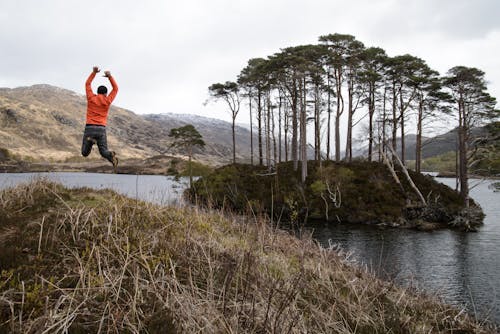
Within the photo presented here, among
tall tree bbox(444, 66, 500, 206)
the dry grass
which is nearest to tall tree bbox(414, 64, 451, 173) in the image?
tall tree bbox(444, 66, 500, 206)

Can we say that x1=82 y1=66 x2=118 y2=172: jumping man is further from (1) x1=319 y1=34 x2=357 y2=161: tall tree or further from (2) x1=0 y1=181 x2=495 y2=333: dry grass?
(1) x1=319 y1=34 x2=357 y2=161: tall tree

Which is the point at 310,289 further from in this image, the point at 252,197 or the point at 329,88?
the point at 329,88

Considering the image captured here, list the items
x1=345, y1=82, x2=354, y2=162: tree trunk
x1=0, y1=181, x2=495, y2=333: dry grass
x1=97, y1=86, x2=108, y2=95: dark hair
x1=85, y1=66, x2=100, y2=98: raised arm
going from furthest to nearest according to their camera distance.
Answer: x1=345, y1=82, x2=354, y2=162: tree trunk
x1=97, y1=86, x2=108, y2=95: dark hair
x1=85, y1=66, x2=100, y2=98: raised arm
x1=0, y1=181, x2=495, y2=333: dry grass

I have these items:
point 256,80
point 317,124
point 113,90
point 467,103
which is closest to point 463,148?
point 467,103

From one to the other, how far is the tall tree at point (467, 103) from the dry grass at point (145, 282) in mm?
24996

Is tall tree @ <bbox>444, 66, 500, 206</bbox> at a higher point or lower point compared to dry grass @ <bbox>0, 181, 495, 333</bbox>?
higher

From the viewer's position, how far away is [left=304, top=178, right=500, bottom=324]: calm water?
41.1 feet

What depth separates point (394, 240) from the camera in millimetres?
22094

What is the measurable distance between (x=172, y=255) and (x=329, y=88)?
1373 inches

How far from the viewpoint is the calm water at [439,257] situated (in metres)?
12.5

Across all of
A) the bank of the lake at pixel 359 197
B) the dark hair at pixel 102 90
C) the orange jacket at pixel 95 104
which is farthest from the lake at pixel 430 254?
the dark hair at pixel 102 90

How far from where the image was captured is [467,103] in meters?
28.6

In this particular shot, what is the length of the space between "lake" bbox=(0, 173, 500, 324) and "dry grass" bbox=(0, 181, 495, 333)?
1.83m

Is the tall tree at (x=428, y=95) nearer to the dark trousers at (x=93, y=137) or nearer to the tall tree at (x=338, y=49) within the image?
the tall tree at (x=338, y=49)
